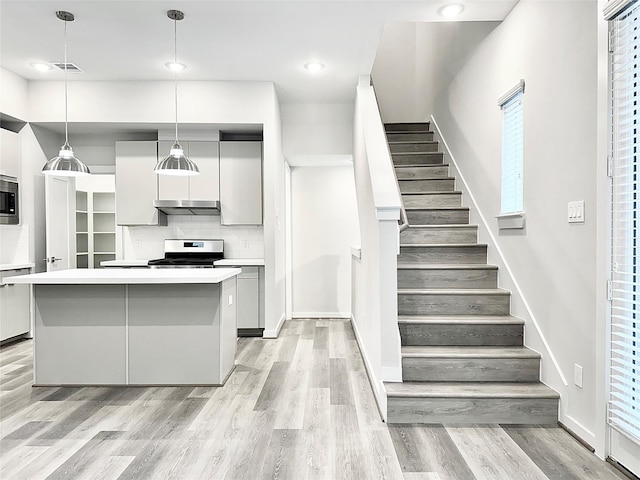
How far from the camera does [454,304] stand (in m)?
3.59

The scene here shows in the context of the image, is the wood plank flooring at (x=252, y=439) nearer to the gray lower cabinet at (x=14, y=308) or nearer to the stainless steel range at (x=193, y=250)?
the gray lower cabinet at (x=14, y=308)

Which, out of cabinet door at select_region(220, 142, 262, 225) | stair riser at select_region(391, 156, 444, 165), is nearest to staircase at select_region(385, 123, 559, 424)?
stair riser at select_region(391, 156, 444, 165)

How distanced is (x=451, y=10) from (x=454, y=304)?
229 centimetres

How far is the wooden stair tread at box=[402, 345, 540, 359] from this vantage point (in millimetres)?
3096

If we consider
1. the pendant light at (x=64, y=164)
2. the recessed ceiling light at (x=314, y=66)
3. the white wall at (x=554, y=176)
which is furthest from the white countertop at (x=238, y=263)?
the white wall at (x=554, y=176)

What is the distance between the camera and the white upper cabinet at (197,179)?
549 centimetres

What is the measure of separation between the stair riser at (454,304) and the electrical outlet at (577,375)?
0.92 metres

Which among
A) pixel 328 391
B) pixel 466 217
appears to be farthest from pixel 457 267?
pixel 328 391

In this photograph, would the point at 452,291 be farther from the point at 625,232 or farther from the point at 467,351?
the point at 625,232

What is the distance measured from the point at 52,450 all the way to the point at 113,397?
0.87 m

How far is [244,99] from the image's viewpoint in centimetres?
519

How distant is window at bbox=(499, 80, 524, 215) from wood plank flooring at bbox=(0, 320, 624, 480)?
171cm

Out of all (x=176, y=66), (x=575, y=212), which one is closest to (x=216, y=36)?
(x=176, y=66)

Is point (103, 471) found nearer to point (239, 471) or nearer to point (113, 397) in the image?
point (239, 471)
